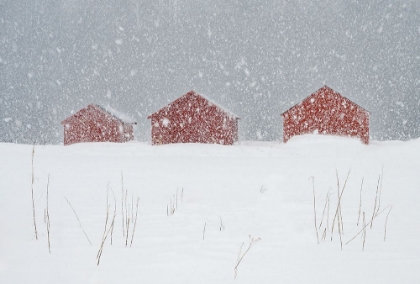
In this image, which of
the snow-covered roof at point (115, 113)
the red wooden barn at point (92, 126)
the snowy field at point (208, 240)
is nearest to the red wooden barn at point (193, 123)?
the red wooden barn at point (92, 126)

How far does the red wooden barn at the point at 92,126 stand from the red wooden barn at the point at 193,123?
198 inches

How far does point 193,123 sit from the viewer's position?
1030 inches

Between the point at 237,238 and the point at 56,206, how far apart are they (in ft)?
8.46

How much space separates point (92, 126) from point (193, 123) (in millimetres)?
9418

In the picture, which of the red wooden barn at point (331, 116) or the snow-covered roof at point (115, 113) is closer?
the red wooden barn at point (331, 116)

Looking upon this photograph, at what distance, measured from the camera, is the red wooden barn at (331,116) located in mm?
25562

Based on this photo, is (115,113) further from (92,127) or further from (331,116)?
(331,116)

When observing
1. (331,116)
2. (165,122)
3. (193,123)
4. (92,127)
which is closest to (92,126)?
(92,127)

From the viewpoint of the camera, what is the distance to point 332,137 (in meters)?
24.9

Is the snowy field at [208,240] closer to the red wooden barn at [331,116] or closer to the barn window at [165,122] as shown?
the barn window at [165,122]

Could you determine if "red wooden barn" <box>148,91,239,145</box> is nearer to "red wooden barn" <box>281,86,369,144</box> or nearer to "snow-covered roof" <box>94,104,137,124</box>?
"snow-covered roof" <box>94,104,137,124</box>

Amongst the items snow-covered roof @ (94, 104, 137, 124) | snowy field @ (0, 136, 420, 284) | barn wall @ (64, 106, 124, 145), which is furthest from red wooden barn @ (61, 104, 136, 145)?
snowy field @ (0, 136, 420, 284)

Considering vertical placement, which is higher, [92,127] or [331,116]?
[331,116]

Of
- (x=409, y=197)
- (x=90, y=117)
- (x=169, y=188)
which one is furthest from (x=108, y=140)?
(x=409, y=197)
